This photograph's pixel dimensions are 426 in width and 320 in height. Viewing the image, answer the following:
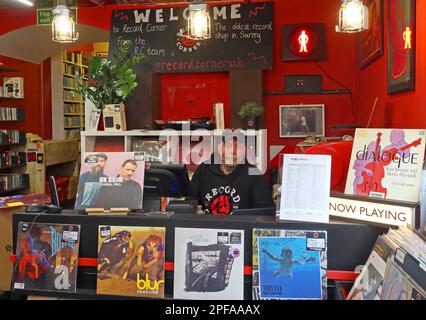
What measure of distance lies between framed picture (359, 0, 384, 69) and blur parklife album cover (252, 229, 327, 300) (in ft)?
8.45

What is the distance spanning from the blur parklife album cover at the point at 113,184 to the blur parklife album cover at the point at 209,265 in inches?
12.2

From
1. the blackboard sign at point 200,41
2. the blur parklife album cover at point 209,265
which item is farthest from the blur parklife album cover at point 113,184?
the blackboard sign at point 200,41

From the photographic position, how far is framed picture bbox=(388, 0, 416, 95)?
275 cm

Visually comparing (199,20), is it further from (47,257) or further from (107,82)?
(47,257)

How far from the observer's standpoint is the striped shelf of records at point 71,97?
380 inches

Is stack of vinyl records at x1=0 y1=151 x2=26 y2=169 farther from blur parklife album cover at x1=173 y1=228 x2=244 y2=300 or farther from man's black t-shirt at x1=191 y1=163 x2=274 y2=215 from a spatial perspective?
blur parklife album cover at x1=173 y1=228 x2=244 y2=300

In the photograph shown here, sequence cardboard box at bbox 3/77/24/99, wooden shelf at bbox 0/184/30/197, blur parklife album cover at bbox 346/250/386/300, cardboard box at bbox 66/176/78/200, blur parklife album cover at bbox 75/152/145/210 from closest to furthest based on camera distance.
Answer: blur parklife album cover at bbox 346/250/386/300 → blur parklife album cover at bbox 75/152/145/210 → wooden shelf at bbox 0/184/30/197 → cardboard box at bbox 3/77/24/99 → cardboard box at bbox 66/176/78/200

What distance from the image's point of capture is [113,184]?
199 centimetres

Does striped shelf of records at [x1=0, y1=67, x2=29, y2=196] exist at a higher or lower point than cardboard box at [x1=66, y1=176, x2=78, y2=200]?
higher

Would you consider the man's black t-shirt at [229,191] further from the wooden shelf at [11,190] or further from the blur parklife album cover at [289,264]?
the wooden shelf at [11,190]

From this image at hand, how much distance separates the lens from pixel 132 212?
1957 millimetres

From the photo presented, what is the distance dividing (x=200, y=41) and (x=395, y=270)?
503cm

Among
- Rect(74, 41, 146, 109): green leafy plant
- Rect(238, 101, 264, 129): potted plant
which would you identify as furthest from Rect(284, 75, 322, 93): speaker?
Rect(74, 41, 146, 109): green leafy plant
